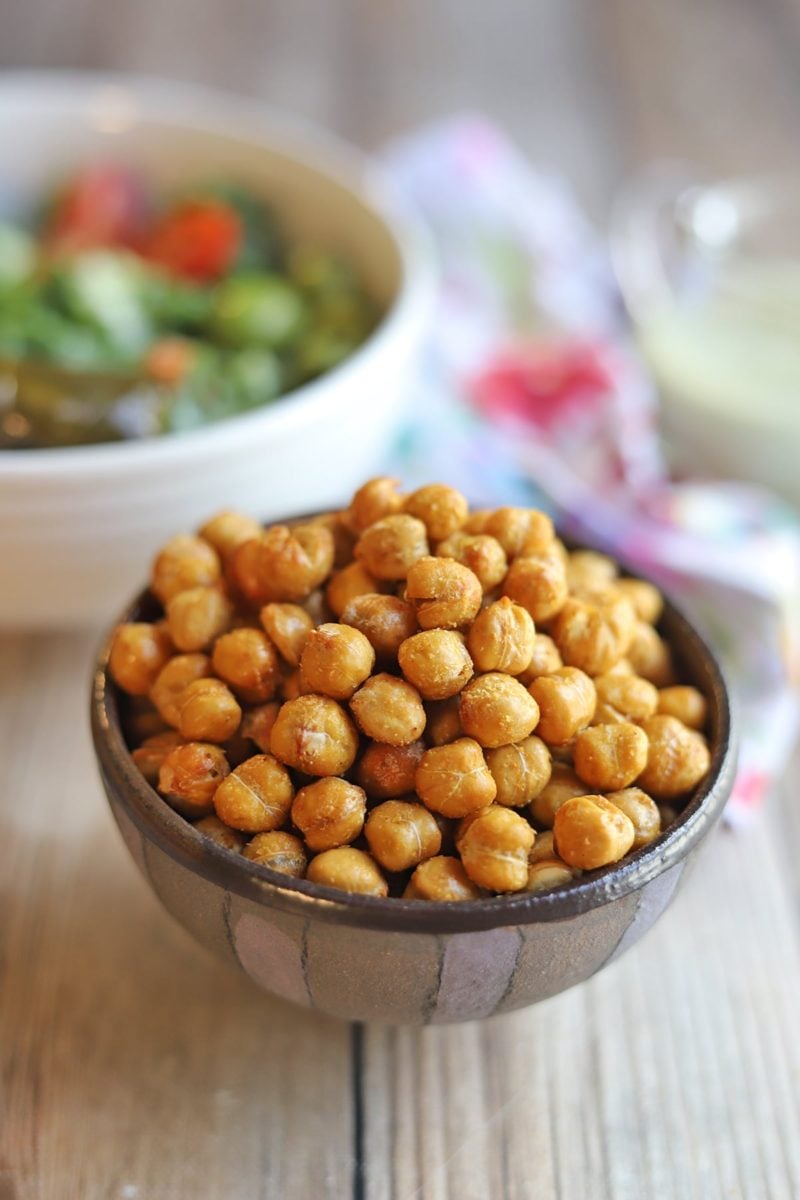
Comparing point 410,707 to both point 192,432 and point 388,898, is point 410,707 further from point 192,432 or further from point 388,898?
point 192,432

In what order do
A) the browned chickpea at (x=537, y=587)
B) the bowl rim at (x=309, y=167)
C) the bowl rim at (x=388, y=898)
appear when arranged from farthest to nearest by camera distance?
the bowl rim at (x=309, y=167) → the browned chickpea at (x=537, y=587) → the bowl rim at (x=388, y=898)

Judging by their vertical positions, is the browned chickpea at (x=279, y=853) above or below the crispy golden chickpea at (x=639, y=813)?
below

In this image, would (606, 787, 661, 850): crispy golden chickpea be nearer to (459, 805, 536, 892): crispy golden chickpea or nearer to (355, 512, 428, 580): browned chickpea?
(459, 805, 536, 892): crispy golden chickpea

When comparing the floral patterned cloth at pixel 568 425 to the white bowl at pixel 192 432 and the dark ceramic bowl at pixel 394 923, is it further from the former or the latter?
the dark ceramic bowl at pixel 394 923

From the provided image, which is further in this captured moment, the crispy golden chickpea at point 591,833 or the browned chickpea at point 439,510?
the browned chickpea at point 439,510

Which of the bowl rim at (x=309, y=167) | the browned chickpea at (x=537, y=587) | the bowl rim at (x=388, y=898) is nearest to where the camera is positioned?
the bowl rim at (x=388, y=898)

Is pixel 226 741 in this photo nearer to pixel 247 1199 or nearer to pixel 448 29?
pixel 247 1199

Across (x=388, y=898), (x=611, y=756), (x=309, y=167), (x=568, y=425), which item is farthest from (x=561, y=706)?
(x=309, y=167)

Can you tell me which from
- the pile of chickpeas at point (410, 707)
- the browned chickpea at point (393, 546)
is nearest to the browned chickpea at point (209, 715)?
the pile of chickpeas at point (410, 707)
